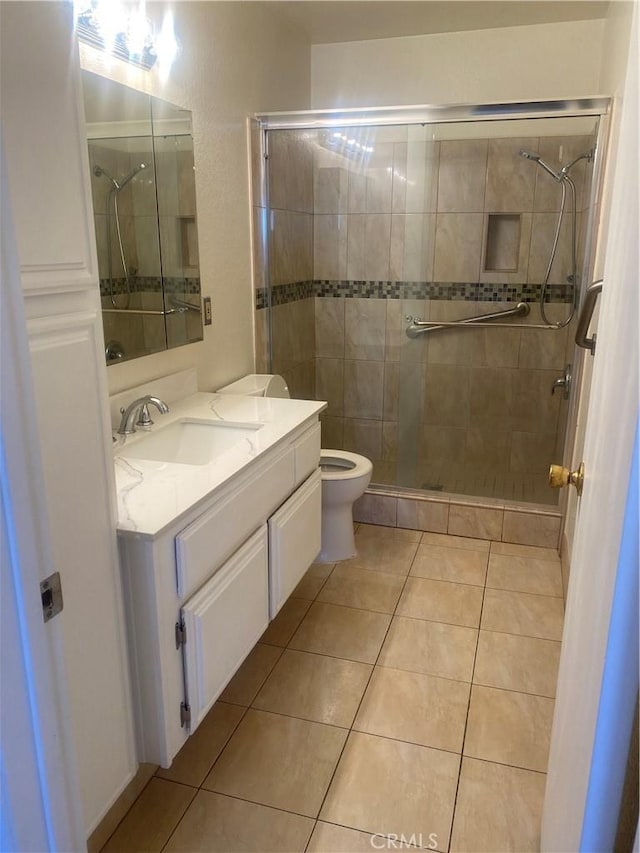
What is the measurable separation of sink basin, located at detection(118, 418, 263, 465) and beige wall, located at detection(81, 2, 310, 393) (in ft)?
0.72

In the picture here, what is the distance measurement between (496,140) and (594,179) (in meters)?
0.83

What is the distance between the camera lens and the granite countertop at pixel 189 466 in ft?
4.82

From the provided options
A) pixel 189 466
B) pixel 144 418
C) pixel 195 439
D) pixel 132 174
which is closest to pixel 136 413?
pixel 144 418

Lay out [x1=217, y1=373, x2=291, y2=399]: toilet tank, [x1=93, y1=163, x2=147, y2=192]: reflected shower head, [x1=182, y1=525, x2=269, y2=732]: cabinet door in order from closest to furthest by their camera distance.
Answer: [x1=182, y1=525, x2=269, y2=732]: cabinet door → [x1=93, y1=163, x2=147, y2=192]: reflected shower head → [x1=217, y1=373, x2=291, y2=399]: toilet tank

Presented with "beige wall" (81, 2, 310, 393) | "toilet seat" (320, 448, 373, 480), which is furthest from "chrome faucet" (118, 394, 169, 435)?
"toilet seat" (320, 448, 373, 480)

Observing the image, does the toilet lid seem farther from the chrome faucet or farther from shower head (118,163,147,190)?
shower head (118,163,147,190)

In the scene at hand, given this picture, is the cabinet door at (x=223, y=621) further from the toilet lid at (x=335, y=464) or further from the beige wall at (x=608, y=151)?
the beige wall at (x=608, y=151)

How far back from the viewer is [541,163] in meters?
3.43

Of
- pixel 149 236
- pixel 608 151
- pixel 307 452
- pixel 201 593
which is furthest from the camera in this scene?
pixel 608 151

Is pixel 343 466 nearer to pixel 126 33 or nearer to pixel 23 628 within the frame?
pixel 126 33

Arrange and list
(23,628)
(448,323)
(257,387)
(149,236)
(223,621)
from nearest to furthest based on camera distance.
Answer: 1. (23,628)
2. (223,621)
3. (149,236)
4. (257,387)
5. (448,323)

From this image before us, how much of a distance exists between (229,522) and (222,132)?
1786 mm

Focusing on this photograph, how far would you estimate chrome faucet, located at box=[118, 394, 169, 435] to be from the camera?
2.02 m

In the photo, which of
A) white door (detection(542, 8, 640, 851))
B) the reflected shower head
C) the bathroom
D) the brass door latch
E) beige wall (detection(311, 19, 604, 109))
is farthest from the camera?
beige wall (detection(311, 19, 604, 109))
